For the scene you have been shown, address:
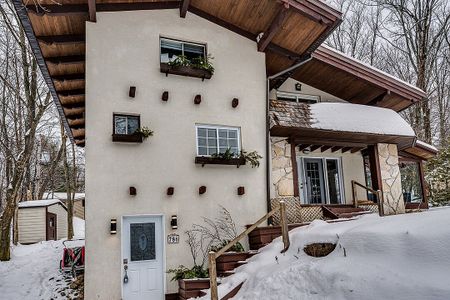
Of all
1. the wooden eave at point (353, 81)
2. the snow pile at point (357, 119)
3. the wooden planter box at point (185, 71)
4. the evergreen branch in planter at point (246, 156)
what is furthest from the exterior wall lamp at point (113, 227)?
the wooden eave at point (353, 81)

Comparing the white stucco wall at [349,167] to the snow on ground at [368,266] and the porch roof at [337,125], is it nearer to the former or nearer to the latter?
the porch roof at [337,125]

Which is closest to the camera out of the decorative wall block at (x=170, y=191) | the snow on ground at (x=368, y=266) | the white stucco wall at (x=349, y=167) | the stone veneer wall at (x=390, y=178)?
the snow on ground at (x=368, y=266)

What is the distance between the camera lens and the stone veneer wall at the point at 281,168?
31.1ft

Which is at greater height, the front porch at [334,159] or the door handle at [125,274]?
the front porch at [334,159]

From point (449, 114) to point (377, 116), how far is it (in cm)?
1117

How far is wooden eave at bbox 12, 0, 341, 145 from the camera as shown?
7590mm

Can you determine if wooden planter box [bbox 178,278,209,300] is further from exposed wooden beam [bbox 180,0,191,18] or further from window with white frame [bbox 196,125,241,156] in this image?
exposed wooden beam [bbox 180,0,191,18]

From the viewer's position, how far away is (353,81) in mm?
10867

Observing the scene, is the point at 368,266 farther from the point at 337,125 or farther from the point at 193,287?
the point at 337,125

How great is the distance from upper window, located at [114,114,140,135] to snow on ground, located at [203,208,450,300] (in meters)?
3.71

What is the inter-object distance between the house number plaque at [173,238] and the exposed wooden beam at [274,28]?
16.7ft

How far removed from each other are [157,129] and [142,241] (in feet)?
7.80

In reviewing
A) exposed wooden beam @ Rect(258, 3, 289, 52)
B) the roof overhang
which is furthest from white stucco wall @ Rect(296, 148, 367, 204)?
exposed wooden beam @ Rect(258, 3, 289, 52)

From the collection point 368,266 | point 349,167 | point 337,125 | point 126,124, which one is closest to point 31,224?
point 126,124
